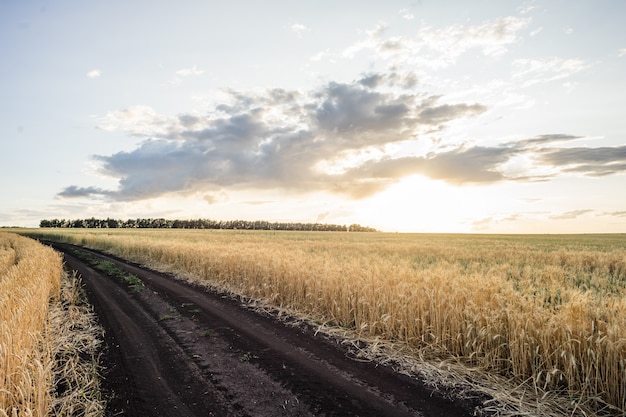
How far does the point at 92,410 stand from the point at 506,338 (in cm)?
734

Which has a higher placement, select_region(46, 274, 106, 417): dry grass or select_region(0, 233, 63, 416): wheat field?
select_region(0, 233, 63, 416): wheat field

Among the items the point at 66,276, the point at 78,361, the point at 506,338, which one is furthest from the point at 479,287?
the point at 66,276

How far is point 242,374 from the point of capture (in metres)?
6.22

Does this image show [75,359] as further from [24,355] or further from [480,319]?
[480,319]

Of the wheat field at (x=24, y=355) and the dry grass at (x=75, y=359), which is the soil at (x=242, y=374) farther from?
the wheat field at (x=24, y=355)

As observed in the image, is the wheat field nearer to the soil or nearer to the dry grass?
the dry grass

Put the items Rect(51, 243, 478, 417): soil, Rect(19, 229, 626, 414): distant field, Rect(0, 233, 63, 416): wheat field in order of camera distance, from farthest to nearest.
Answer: Rect(19, 229, 626, 414): distant field → Rect(51, 243, 478, 417): soil → Rect(0, 233, 63, 416): wheat field

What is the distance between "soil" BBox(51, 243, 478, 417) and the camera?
514cm

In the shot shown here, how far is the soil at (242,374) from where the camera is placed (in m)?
5.14

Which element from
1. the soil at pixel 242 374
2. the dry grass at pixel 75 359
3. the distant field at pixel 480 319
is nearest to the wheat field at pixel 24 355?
the dry grass at pixel 75 359

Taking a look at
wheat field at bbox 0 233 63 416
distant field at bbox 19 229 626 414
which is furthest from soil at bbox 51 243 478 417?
distant field at bbox 19 229 626 414

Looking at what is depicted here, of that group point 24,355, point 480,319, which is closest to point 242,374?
point 24,355

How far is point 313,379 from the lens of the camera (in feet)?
19.7

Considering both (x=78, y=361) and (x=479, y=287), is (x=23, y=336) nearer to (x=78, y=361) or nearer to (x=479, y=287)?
(x=78, y=361)
